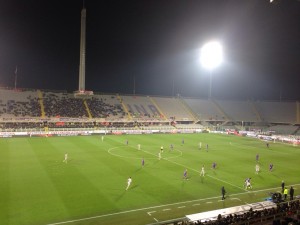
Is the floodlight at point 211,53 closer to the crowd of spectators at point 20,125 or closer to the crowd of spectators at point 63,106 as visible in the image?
the crowd of spectators at point 63,106

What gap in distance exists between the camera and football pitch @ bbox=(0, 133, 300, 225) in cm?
1852

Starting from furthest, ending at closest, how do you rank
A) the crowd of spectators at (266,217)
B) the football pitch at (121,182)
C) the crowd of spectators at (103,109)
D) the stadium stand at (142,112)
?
1. the crowd of spectators at (103,109)
2. the stadium stand at (142,112)
3. the football pitch at (121,182)
4. the crowd of spectators at (266,217)

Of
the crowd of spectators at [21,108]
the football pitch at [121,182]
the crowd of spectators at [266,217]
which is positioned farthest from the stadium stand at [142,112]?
the crowd of spectators at [266,217]

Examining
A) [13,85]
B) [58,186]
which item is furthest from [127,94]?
[58,186]

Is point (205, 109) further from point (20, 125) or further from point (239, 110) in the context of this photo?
point (20, 125)

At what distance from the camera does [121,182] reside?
25.1m

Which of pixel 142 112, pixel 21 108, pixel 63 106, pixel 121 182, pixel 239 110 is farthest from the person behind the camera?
pixel 239 110

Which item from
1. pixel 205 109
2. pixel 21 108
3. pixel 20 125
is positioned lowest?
pixel 20 125

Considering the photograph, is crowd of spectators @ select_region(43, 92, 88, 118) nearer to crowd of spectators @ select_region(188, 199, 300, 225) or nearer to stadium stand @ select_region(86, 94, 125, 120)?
stadium stand @ select_region(86, 94, 125, 120)

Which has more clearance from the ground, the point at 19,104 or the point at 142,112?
the point at 19,104

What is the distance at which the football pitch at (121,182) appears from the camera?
729 inches

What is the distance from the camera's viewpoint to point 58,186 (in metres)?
23.3

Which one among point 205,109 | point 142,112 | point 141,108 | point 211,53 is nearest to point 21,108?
point 142,112

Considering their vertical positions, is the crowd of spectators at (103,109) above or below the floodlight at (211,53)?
below
